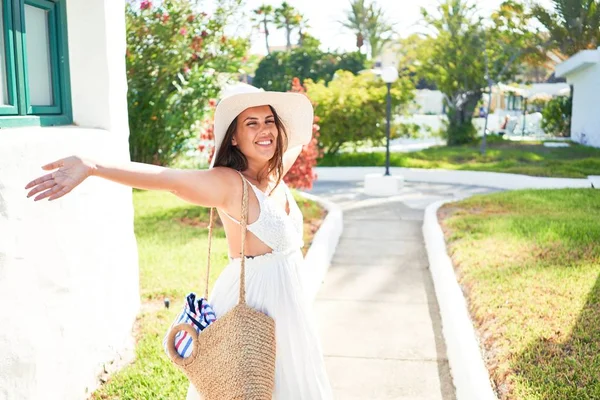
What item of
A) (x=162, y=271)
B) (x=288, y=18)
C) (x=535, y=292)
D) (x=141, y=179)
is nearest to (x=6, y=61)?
(x=141, y=179)

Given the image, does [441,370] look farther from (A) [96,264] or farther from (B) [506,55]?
(B) [506,55]

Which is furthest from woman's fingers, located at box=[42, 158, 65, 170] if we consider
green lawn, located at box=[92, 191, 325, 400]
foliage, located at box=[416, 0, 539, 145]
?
foliage, located at box=[416, 0, 539, 145]

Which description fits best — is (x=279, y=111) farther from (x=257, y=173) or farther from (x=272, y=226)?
(x=272, y=226)

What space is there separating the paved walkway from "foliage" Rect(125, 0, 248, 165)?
561 cm

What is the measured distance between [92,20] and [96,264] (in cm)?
165

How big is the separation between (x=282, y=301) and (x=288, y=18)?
4468cm

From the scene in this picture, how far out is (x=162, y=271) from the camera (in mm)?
6605

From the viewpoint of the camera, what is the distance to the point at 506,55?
2334 cm

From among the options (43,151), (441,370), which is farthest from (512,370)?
(43,151)

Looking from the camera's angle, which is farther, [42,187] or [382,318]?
[382,318]

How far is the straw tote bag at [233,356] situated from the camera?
2459 millimetres

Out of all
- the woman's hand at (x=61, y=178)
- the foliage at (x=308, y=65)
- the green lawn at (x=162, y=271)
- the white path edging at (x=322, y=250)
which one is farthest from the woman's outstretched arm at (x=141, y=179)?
the foliage at (x=308, y=65)

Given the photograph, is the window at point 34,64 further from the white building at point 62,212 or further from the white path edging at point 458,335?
the white path edging at point 458,335

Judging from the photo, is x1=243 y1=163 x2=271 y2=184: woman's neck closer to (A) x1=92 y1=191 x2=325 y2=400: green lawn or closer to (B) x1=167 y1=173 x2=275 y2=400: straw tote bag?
(B) x1=167 y1=173 x2=275 y2=400: straw tote bag
